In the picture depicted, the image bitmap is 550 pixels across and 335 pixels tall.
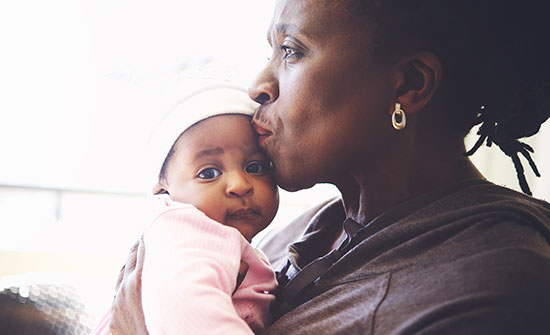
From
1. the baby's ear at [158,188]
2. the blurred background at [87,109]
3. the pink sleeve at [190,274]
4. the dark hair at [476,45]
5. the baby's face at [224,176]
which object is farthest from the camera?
the blurred background at [87,109]

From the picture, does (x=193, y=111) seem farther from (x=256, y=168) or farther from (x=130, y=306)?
(x=130, y=306)

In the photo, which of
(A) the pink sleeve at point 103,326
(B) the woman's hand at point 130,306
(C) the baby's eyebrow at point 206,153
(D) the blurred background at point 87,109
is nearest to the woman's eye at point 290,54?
(C) the baby's eyebrow at point 206,153

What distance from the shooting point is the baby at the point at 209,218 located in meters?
0.90

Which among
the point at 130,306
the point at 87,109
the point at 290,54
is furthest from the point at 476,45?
the point at 87,109

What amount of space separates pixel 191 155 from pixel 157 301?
34cm

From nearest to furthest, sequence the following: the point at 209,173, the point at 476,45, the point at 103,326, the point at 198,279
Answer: the point at 198,279 → the point at 476,45 → the point at 209,173 → the point at 103,326

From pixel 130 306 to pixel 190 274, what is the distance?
236mm

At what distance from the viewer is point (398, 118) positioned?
1.05 metres

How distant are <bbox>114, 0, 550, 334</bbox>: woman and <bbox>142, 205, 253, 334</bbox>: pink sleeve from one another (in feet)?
0.42

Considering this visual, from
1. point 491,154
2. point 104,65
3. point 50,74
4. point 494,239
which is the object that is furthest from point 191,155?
point 491,154

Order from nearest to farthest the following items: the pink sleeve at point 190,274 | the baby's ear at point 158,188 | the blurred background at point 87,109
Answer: the pink sleeve at point 190,274
the baby's ear at point 158,188
the blurred background at point 87,109

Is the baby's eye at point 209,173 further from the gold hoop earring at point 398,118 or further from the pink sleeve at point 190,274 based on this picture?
the gold hoop earring at point 398,118

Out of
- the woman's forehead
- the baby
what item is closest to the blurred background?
the baby

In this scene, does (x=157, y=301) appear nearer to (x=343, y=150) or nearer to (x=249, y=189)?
(x=249, y=189)
